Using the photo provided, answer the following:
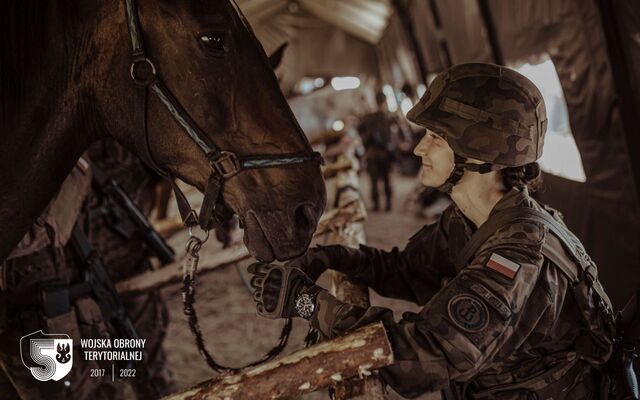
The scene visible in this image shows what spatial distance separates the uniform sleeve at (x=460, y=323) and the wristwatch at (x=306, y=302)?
0.41 ft

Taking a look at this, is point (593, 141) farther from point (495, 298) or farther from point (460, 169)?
point (495, 298)

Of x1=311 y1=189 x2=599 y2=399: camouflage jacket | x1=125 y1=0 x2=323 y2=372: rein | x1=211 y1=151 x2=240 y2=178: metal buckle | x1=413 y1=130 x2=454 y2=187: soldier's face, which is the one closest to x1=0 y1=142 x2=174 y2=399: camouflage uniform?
x1=125 y1=0 x2=323 y2=372: rein

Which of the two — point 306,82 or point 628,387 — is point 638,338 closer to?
point 628,387

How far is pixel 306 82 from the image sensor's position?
2244cm

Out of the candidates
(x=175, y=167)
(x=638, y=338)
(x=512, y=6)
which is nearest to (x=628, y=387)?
(x=638, y=338)

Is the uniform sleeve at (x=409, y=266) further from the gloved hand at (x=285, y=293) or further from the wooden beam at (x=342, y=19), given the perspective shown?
the wooden beam at (x=342, y=19)

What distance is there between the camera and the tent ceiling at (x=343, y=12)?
53.5 feet

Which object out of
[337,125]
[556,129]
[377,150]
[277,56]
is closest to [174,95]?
[277,56]

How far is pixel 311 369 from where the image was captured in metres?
1.34

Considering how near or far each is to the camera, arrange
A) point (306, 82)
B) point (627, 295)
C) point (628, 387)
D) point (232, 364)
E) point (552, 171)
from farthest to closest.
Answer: point (306, 82)
point (552, 171)
point (232, 364)
point (627, 295)
point (628, 387)

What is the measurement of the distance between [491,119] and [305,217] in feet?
2.44

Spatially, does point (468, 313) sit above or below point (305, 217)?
below

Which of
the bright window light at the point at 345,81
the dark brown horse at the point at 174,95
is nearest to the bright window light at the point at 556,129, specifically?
the dark brown horse at the point at 174,95

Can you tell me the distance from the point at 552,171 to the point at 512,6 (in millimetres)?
1793
